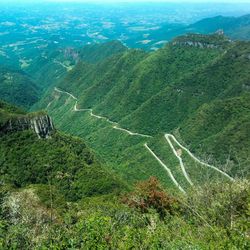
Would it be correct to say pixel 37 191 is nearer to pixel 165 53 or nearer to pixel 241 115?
pixel 241 115

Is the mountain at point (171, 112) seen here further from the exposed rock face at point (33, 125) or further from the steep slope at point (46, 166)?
the exposed rock face at point (33, 125)

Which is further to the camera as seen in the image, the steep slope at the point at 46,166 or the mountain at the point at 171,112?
the mountain at the point at 171,112

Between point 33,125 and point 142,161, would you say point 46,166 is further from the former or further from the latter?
point 142,161

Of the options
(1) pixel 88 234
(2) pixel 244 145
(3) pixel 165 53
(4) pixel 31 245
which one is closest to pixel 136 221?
(1) pixel 88 234

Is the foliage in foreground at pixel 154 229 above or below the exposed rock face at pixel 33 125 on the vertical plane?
above

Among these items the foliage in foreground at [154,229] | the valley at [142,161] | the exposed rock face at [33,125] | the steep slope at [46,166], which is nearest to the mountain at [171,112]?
the valley at [142,161]

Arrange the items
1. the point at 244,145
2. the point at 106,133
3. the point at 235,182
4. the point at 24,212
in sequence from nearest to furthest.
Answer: the point at 235,182
the point at 24,212
the point at 244,145
the point at 106,133

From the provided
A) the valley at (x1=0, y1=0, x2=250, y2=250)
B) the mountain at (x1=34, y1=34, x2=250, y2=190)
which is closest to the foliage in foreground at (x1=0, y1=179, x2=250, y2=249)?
the valley at (x1=0, y1=0, x2=250, y2=250)

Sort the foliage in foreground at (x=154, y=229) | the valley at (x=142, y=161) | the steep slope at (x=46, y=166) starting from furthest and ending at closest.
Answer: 1. the steep slope at (x=46, y=166)
2. the valley at (x=142, y=161)
3. the foliage in foreground at (x=154, y=229)

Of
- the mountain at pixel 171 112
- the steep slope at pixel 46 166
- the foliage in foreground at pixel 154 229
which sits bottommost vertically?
the mountain at pixel 171 112
